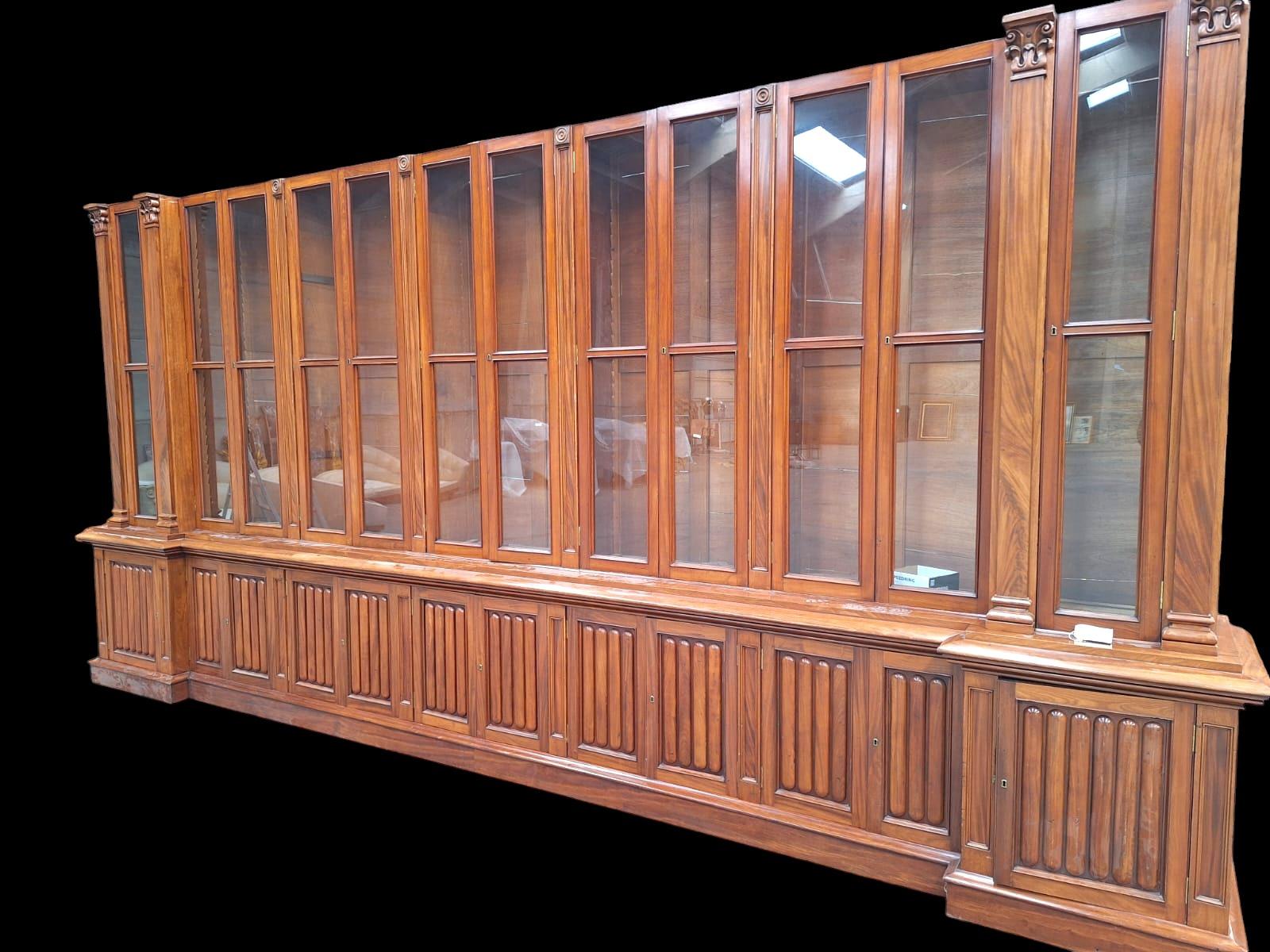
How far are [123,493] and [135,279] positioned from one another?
1089 millimetres

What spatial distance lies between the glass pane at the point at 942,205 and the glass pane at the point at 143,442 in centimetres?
364

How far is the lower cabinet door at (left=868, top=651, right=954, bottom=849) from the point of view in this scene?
248 centimetres

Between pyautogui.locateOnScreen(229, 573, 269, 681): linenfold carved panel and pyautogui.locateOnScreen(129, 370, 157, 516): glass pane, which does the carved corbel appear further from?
pyautogui.locateOnScreen(229, 573, 269, 681): linenfold carved panel

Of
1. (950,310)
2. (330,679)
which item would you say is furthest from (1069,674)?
(330,679)

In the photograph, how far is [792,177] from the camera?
2.67 meters

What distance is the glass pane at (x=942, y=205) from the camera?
2.51 meters

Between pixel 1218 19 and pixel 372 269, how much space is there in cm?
298

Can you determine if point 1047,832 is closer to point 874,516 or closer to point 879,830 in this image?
point 879,830

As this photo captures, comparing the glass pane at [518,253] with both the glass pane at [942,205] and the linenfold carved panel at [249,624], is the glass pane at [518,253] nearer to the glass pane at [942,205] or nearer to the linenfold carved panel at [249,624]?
the glass pane at [942,205]

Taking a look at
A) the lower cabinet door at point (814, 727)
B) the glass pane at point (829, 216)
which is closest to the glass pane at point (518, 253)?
the glass pane at point (829, 216)

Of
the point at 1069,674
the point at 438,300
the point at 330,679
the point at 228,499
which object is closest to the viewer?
the point at 1069,674

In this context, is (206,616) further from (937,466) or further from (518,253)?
(937,466)

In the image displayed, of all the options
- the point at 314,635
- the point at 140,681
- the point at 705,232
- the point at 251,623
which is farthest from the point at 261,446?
the point at 705,232

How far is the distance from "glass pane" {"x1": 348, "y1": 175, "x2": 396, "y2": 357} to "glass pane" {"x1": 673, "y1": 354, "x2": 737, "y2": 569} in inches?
53.3
